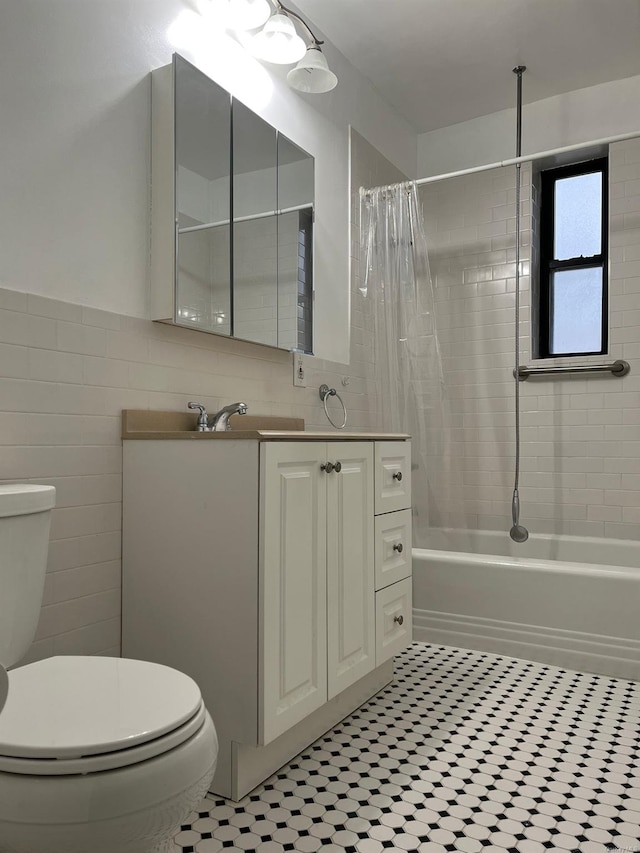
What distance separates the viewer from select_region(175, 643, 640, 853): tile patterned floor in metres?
1.38

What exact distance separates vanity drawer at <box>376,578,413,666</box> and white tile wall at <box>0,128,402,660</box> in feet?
2.55

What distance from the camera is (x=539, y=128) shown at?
3.27 metres

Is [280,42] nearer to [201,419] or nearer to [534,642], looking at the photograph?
[201,419]

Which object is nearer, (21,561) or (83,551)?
(21,561)

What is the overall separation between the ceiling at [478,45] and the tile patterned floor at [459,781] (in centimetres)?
255

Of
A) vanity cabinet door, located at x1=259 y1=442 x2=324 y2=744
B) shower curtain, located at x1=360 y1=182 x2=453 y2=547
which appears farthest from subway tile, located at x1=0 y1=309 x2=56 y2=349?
shower curtain, located at x1=360 y1=182 x2=453 y2=547

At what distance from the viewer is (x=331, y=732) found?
6.19 feet

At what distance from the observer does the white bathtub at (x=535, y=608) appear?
7.59 ft

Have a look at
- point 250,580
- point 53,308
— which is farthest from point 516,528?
point 53,308

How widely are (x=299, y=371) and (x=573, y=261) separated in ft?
5.47

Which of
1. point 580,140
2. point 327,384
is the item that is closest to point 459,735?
point 327,384

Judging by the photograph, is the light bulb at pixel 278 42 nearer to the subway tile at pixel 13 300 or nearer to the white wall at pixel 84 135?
the white wall at pixel 84 135

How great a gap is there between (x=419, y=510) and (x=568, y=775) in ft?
4.66

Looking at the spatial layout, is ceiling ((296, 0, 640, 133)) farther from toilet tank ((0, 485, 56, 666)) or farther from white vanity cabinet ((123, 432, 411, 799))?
toilet tank ((0, 485, 56, 666))
